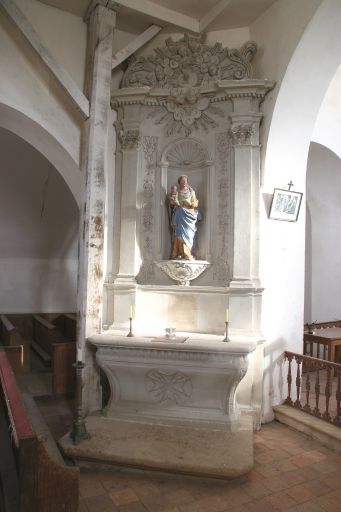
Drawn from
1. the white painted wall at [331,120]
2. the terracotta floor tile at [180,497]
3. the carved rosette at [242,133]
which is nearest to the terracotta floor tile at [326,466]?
the terracotta floor tile at [180,497]

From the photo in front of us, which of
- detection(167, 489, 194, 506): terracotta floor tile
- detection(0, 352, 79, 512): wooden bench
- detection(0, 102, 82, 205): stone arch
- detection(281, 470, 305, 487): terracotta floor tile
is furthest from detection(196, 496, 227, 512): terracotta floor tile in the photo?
detection(0, 102, 82, 205): stone arch

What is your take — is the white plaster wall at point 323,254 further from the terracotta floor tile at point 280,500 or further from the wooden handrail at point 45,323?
the terracotta floor tile at point 280,500

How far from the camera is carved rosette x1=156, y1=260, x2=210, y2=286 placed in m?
5.09

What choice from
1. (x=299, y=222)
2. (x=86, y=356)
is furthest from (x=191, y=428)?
(x=299, y=222)

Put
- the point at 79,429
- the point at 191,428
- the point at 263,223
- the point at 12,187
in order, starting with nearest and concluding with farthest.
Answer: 1. the point at 79,429
2. the point at 191,428
3. the point at 263,223
4. the point at 12,187

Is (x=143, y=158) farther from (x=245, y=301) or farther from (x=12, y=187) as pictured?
(x=12, y=187)

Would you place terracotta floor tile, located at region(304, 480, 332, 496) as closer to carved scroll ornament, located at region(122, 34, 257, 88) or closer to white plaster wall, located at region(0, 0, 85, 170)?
white plaster wall, located at region(0, 0, 85, 170)

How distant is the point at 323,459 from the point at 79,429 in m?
2.37

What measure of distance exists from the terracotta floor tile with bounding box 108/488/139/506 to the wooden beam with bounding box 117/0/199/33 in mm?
5105

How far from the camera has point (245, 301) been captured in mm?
4887

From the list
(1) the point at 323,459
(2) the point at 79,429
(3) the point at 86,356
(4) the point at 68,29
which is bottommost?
(1) the point at 323,459

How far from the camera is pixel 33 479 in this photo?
221 cm

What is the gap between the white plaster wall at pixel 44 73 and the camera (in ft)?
15.3

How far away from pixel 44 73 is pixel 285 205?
322 cm
